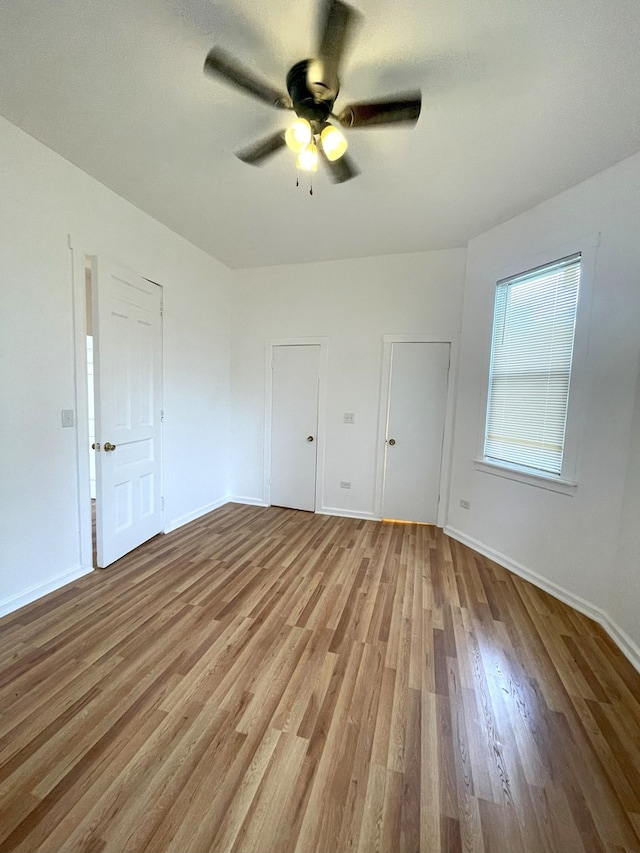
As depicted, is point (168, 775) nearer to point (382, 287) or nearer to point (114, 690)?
point (114, 690)

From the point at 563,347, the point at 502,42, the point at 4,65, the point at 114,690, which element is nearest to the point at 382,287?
the point at 563,347

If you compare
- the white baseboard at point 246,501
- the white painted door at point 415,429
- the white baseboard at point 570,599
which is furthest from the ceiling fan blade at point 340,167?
the white baseboard at point 246,501

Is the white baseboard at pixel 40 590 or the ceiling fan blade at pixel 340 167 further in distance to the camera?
the white baseboard at pixel 40 590

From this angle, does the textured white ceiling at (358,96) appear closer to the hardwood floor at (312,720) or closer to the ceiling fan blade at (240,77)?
the ceiling fan blade at (240,77)

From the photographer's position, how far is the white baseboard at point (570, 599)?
5.98 feet

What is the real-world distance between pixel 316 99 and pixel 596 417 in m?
2.47

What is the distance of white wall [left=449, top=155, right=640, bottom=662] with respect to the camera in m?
1.99

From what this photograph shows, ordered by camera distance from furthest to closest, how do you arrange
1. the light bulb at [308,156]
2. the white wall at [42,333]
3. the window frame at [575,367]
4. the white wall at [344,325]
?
the white wall at [344,325], the window frame at [575,367], the white wall at [42,333], the light bulb at [308,156]

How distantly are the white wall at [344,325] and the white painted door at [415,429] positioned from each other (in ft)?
0.59

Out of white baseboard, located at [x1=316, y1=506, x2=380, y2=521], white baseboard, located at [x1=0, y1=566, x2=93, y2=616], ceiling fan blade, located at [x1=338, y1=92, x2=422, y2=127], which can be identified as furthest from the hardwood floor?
ceiling fan blade, located at [x1=338, y1=92, x2=422, y2=127]

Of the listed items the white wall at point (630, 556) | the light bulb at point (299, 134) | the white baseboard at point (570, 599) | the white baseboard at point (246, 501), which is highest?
the light bulb at point (299, 134)

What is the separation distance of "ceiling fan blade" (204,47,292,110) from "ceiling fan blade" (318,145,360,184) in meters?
0.31

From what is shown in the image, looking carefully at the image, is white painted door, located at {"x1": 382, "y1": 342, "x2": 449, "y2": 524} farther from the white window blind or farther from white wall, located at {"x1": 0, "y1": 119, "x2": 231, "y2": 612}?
white wall, located at {"x1": 0, "y1": 119, "x2": 231, "y2": 612}

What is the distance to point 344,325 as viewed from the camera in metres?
3.66
